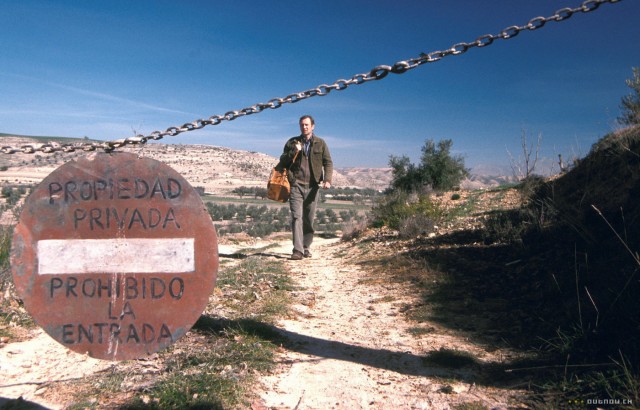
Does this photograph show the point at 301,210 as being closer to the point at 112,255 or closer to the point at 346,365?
the point at 346,365

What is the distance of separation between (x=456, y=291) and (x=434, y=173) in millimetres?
22415

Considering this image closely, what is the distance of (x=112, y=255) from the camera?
7.46 feet

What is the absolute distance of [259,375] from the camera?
305cm

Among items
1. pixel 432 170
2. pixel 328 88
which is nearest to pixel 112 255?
pixel 328 88

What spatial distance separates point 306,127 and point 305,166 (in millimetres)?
610

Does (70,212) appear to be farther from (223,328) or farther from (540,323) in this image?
(540,323)

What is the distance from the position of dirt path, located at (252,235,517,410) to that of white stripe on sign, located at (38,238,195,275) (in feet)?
3.60

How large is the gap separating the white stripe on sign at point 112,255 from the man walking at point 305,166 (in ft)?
16.4

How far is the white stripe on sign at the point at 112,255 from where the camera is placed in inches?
88.9

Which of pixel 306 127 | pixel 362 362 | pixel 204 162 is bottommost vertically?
pixel 362 362

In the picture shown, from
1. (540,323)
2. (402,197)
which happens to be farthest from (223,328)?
(402,197)

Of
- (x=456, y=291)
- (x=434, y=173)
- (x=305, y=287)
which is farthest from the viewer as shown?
(x=434, y=173)

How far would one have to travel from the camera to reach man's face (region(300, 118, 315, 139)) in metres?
7.22

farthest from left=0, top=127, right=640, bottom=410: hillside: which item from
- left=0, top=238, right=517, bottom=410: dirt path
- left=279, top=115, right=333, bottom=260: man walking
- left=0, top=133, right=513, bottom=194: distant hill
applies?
left=0, top=133, right=513, bottom=194: distant hill
